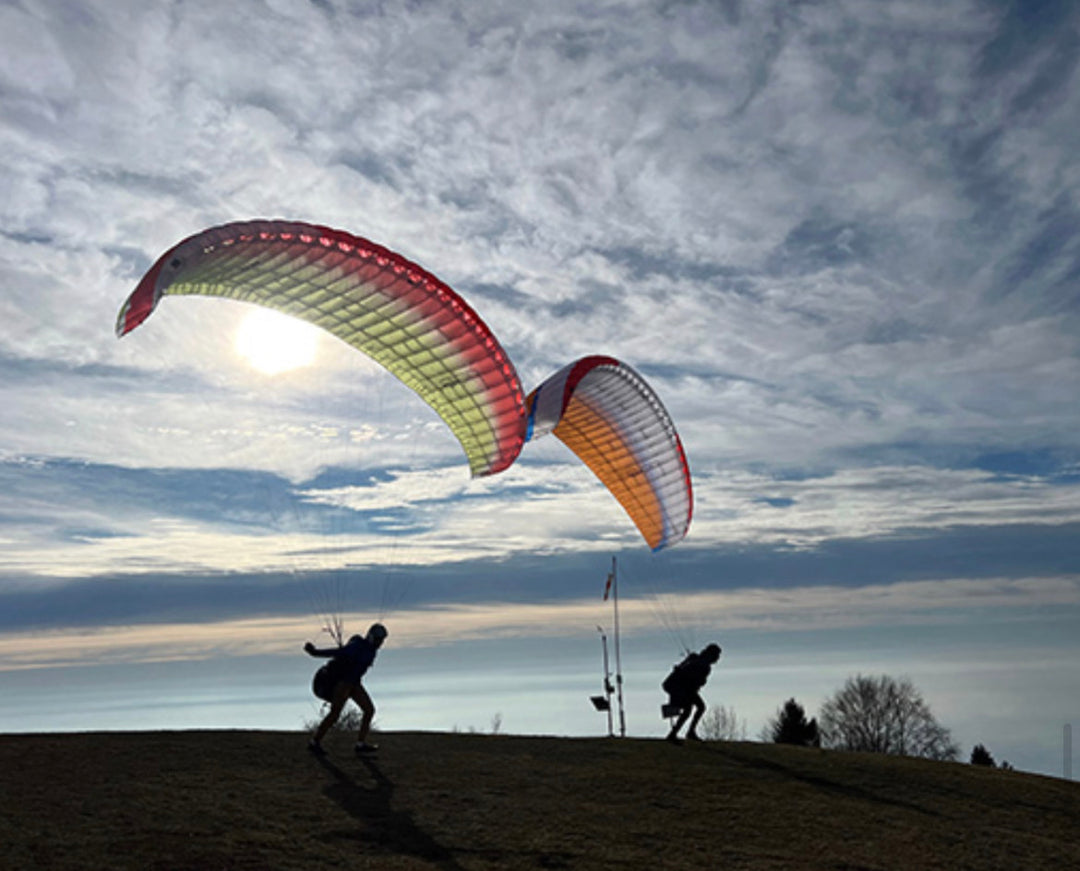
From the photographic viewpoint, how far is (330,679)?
55.0 ft

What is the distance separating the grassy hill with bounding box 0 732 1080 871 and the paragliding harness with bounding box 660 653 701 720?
130cm

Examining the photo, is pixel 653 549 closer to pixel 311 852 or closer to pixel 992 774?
pixel 992 774

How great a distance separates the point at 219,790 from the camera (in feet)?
45.8

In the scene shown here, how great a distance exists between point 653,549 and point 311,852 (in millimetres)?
14484

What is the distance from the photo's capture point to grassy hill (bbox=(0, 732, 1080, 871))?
11.8 metres

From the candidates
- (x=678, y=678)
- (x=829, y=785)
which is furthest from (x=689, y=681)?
(x=829, y=785)

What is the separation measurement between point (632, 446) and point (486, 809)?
1208 cm

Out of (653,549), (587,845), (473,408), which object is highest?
(473,408)

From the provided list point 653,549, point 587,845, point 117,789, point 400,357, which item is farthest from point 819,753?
point 117,789

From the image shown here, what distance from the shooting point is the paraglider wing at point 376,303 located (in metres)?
15.4

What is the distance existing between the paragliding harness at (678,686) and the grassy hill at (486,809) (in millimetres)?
1299

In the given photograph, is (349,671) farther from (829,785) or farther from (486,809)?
(829,785)

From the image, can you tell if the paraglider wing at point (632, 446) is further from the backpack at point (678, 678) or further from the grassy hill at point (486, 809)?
the grassy hill at point (486, 809)

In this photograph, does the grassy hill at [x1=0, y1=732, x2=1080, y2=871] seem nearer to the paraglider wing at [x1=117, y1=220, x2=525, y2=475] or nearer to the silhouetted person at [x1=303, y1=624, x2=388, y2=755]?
the silhouetted person at [x1=303, y1=624, x2=388, y2=755]
